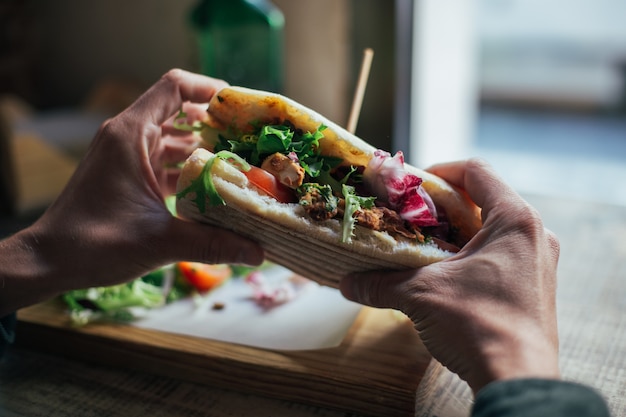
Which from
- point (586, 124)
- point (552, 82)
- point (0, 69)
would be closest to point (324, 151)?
point (0, 69)

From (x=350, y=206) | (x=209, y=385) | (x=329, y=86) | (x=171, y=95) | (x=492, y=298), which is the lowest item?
(x=209, y=385)

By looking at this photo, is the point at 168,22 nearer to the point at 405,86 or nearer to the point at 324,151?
the point at 405,86

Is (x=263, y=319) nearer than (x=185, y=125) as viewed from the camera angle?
No

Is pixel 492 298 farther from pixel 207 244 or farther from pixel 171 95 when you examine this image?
pixel 171 95

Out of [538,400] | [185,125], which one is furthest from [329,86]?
[538,400]

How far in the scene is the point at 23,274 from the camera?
5.03 feet

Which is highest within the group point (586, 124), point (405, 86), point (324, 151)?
point (324, 151)

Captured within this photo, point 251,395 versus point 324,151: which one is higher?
point 324,151

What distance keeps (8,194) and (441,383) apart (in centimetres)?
312

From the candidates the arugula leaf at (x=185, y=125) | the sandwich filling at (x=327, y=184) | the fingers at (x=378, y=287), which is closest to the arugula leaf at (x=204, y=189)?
the sandwich filling at (x=327, y=184)

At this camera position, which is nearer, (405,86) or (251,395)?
(251,395)

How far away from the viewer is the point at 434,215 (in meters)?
1.52

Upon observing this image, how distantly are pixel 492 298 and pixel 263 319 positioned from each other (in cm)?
69

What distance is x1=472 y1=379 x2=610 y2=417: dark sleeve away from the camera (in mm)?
1007
